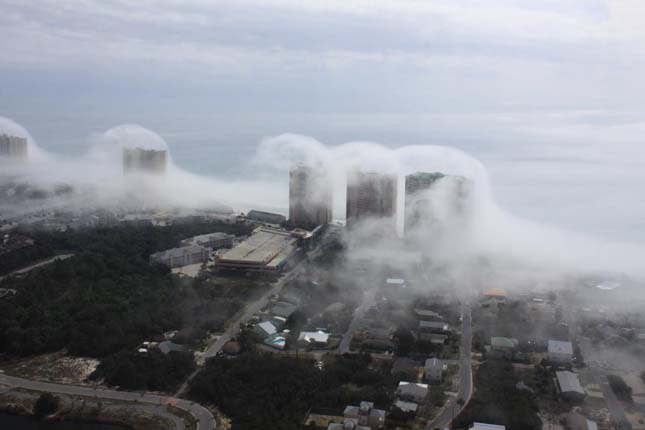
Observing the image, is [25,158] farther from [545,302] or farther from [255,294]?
[545,302]

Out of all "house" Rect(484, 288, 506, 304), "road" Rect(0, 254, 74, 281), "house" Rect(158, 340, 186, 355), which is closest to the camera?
"house" Rect(158, 340, 186, 355)

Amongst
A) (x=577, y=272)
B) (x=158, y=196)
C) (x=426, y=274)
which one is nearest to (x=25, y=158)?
(x=158, y=196)

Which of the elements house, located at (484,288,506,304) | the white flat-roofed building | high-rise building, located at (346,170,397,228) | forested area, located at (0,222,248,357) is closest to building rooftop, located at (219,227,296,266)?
the white flat-roofed building

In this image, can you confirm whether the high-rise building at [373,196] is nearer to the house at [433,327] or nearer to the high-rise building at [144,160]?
the house at [433,327]

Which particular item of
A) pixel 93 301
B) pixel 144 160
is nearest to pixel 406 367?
pixel 93 301

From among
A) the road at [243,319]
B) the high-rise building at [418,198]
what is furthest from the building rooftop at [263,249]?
the high-rise building at [418,198]

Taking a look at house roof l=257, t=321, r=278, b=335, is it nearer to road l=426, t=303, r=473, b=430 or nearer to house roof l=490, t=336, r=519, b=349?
road l=426, t=303, r=473, b=430
